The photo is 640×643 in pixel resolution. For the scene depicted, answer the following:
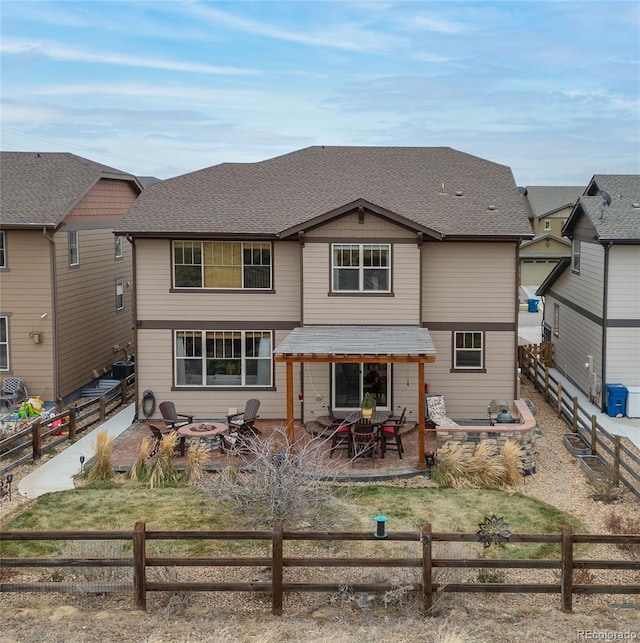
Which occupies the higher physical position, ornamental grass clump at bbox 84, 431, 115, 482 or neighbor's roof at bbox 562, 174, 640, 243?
neighbor's roof at bbox 562, 174, 640, 243

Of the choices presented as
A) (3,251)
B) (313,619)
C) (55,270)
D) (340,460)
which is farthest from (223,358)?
(313,619)

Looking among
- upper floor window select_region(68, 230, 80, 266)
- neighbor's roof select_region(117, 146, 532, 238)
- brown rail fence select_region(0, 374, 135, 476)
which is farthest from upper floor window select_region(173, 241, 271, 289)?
upper floor window select_region(68, 230, 80, 266)

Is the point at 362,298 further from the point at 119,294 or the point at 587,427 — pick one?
the point at 119,294

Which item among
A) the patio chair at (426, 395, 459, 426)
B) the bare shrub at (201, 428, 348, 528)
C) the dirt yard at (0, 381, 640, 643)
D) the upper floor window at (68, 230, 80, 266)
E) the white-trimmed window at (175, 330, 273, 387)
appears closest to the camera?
the dirt yard at (0, 381, 640, 643)

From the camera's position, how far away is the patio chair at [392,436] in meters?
16.0

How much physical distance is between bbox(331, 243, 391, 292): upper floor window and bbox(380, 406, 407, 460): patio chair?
3191 mm

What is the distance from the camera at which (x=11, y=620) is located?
857 cm

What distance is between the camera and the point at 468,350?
19312 millimetres

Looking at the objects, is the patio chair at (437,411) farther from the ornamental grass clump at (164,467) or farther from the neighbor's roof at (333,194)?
the ornamental grass clump at (164,467)

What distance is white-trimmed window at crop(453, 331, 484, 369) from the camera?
19.3 meters

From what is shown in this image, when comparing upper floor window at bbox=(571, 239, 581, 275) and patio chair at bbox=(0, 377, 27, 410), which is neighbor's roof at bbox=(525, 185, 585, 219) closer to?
upper floor window at bbox=(571, 239, 581, 275)

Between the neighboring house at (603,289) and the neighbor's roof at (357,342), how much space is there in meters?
6.22

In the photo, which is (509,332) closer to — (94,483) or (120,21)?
(94,483)

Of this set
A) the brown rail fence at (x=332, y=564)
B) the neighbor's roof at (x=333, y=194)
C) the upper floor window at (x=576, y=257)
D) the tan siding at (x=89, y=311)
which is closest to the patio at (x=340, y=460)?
the brown rail fence at (x=332, y=564)
